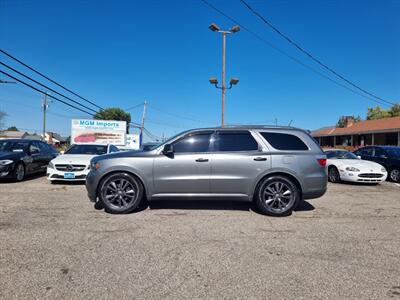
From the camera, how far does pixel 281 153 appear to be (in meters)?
5.39

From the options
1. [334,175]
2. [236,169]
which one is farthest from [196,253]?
[334,175]

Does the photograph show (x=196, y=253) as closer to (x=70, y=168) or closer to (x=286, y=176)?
(x=286, y=176)

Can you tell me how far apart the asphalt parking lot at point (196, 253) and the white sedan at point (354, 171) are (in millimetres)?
4429

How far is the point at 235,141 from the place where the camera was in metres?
5.51

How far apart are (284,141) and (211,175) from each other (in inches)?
63.9

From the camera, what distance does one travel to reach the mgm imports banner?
19.3 m

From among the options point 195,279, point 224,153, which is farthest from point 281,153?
point 195,279

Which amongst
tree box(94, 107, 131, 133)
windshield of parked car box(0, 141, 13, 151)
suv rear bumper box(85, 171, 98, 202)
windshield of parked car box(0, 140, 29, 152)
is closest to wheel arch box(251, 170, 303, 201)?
suv rear bumper box(85, 171, 98, 202)

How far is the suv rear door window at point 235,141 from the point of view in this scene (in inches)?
214

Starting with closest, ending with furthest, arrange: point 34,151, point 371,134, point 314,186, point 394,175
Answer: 1. point 314,186
2. point 34,151
3. point 394,175
4. point 371,134

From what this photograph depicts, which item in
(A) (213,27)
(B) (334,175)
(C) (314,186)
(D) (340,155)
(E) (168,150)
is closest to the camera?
(E) (168,150)

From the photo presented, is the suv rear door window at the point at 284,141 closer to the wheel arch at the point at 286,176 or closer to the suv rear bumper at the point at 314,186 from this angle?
the wheel arch at the point at 286,176

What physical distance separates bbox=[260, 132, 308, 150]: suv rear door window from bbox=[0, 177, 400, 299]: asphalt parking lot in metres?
1.35

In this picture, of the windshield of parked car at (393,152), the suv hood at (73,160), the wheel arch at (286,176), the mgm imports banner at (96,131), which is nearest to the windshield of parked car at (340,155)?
the windshield of parked car at (393,152)
